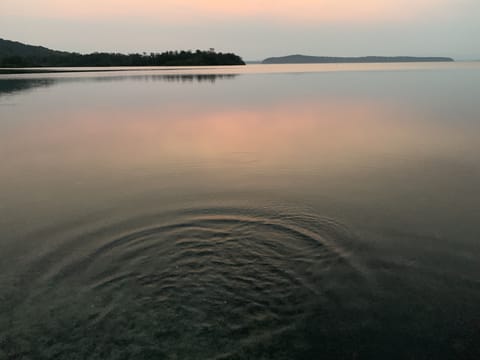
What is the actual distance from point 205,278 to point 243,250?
1.23 meters

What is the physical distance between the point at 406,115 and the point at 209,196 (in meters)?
18.4

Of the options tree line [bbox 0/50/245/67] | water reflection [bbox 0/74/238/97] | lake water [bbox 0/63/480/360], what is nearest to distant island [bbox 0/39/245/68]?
tree line [bbox 0/50/245/67]

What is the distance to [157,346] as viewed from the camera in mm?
5180

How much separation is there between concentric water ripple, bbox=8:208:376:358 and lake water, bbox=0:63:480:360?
0.03 m

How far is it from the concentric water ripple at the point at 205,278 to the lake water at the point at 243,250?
3 centimetres

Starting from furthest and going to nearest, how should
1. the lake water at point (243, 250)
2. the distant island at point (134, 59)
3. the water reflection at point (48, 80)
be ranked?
the distant island at point (134, 59)
the water reflection at point (48, 80)
the lake water at point (243, 250)

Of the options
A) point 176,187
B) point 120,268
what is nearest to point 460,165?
point 176,187

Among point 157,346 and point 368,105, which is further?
point 368,105

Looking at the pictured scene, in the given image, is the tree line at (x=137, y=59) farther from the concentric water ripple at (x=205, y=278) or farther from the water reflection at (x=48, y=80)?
the concentric water ripple at (x=205, y=278)

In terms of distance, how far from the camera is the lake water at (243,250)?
17.6 ft

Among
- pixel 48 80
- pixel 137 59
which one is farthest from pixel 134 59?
pixel 48 80

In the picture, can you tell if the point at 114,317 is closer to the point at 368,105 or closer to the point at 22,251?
the point at 22,251

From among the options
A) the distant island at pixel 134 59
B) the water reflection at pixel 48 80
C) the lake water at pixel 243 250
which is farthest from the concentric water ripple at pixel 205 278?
the distant island at pixel 134 59

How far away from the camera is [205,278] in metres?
6.73
